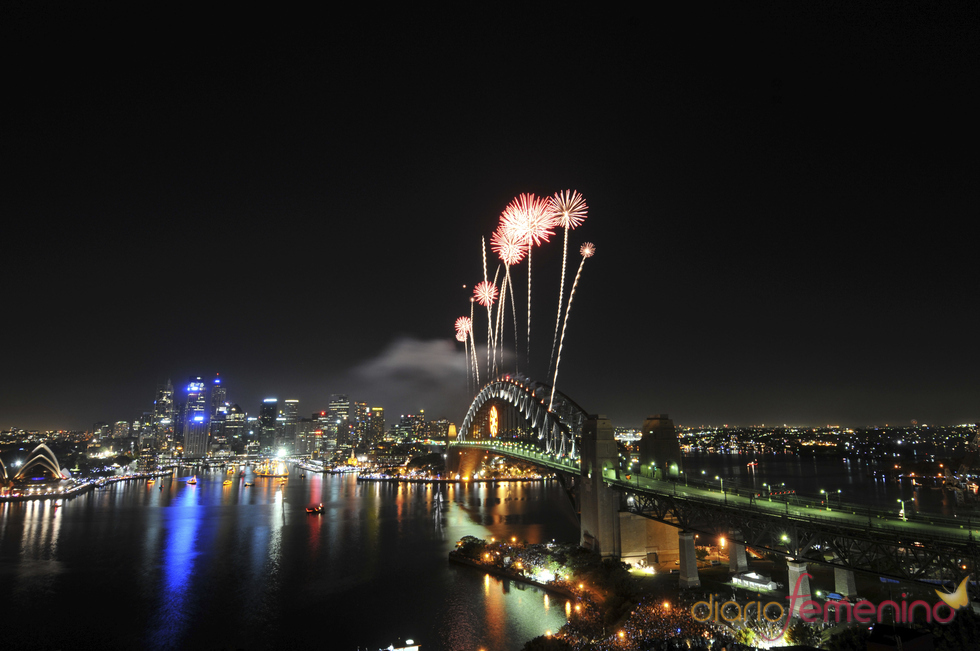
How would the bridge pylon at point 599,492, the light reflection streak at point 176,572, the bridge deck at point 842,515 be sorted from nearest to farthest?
the bridge deck at point 842,515 → the light reflection streak at point 176,572 → the bridge pylon at point 599,492

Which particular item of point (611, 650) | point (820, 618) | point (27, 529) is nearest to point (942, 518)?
point (820, 618)

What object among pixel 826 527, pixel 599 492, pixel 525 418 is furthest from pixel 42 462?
pixel 826 527

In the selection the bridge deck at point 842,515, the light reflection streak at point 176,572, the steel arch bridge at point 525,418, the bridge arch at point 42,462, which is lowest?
the light reflection streak at point 176,572

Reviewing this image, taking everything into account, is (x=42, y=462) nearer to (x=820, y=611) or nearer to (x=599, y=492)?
(x=599, y=492)

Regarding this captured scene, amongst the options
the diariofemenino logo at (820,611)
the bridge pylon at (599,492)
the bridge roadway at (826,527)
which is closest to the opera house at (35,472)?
the bridge pylon at (599,492)

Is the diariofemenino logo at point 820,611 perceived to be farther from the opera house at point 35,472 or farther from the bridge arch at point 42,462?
the bridge arch at point 42,462

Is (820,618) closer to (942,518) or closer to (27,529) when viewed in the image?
(942,518)
